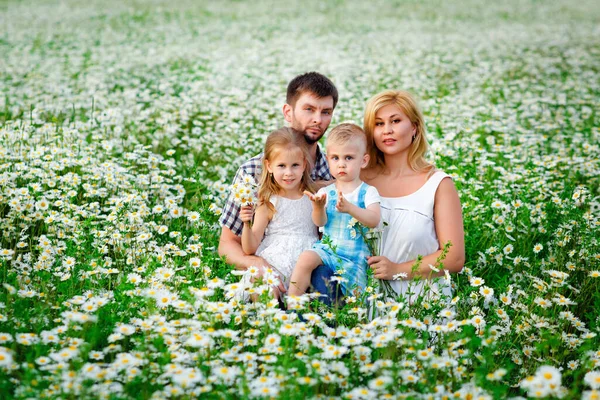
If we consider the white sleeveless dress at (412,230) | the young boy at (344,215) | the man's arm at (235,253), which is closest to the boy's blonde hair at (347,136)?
the young boy at (344,215)

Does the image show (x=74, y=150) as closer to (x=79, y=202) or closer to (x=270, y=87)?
(x=79, y=202)

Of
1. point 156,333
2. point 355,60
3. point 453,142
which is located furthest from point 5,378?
point 355,60

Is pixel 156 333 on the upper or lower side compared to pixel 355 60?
lower

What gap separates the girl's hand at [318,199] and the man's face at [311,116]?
812 mm

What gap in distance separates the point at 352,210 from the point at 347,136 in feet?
1.71

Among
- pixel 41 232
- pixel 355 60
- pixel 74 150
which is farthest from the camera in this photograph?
pixel 355 60

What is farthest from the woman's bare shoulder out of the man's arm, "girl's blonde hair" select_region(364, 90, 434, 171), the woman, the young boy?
the man's arm

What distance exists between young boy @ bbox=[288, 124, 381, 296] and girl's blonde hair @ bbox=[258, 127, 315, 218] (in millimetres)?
204

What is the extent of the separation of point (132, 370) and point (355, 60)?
12.3 meters

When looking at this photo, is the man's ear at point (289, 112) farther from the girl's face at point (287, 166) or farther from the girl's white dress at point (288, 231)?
the girl's white dress at point (288, 231)

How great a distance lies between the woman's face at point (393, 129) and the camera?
13.7 ft

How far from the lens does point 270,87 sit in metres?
10.6

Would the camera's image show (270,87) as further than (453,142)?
Yes

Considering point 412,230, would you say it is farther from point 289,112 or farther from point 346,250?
point 289,112
